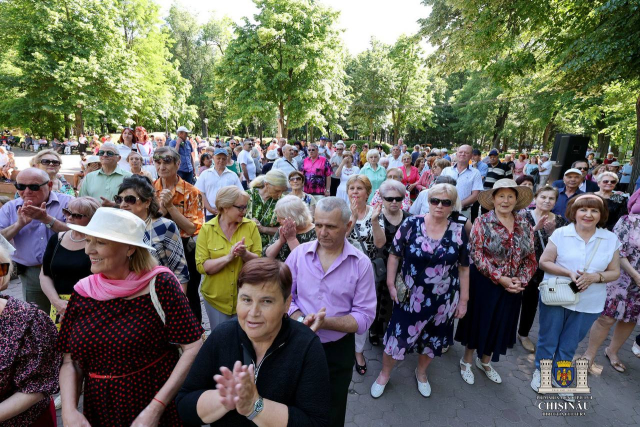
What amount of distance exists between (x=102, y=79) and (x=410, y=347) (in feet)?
87.3

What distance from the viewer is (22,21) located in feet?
70.3

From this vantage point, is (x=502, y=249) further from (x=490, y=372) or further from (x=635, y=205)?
(x=635, y=205)

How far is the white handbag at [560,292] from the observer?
3291 millimetres

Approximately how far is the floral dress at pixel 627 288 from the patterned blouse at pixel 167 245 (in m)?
4.73

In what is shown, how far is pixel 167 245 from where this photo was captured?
2.95 meters

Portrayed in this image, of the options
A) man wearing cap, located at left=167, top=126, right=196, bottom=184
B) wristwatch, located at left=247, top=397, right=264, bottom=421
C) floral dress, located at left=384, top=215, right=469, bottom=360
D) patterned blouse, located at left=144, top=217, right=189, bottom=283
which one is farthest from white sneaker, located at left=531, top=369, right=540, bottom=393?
man wearing cap, located at left=167, top=126, right=196, bottom=184

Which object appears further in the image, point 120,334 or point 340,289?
point 340,289

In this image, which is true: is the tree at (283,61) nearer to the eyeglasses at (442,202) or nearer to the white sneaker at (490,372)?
the eyeglasses at (442,202)

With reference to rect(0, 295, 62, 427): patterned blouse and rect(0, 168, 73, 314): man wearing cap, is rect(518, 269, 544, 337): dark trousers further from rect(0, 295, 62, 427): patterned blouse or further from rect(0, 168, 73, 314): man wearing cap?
rect(0, 168, 73, 314): man wearing cap

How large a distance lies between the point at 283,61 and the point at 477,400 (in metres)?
19.6

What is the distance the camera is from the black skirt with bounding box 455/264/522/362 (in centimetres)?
351

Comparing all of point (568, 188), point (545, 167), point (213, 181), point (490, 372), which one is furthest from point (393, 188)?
point (545, 167)

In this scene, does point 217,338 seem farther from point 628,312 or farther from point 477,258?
point 628,312

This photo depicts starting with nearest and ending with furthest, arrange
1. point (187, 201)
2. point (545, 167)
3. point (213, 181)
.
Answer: point (187, 201), point (213, 181), point (545, 167)
